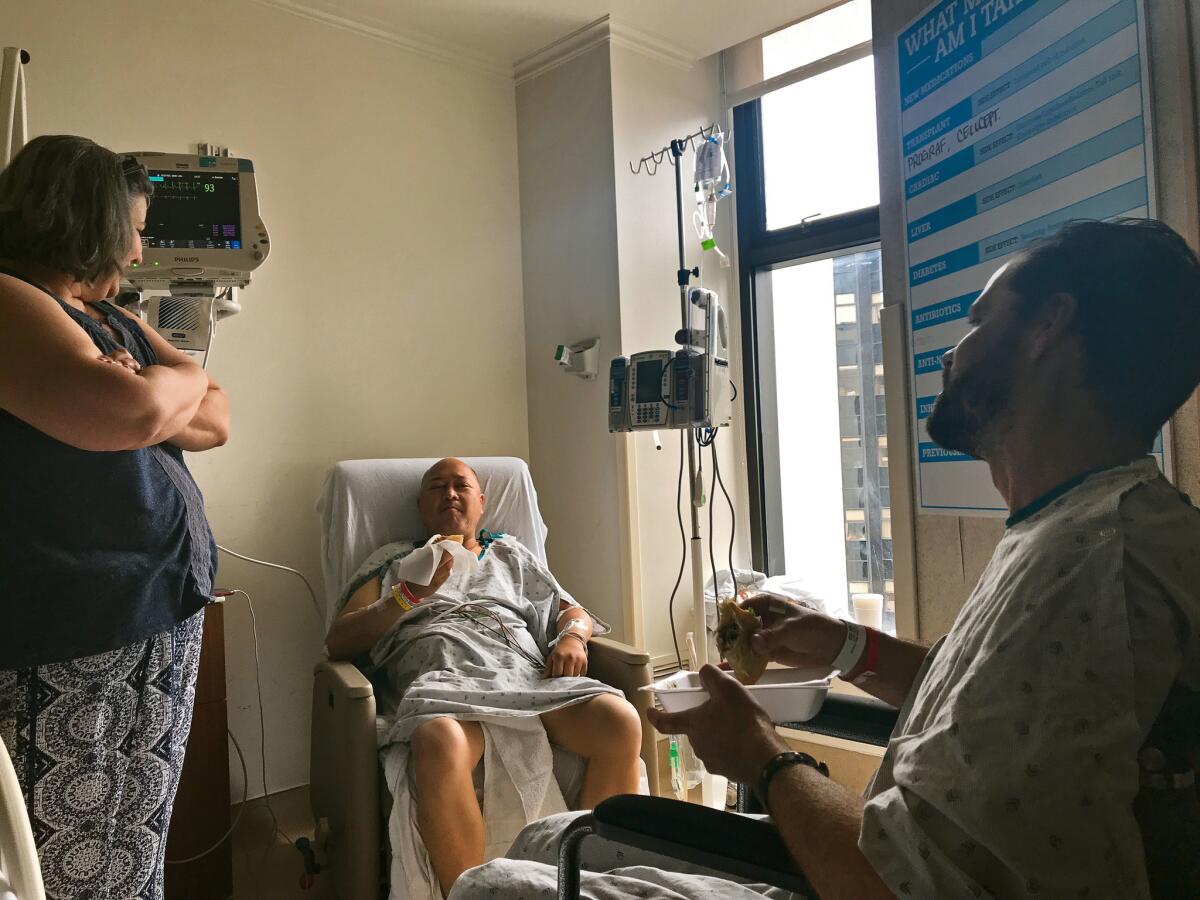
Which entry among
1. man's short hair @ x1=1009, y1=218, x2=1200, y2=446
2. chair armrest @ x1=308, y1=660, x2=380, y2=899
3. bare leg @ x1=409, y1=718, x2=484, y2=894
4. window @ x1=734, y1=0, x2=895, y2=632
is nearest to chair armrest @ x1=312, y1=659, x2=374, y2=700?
chair armrest @ x1=308, y1=660, x2=380, y2=899

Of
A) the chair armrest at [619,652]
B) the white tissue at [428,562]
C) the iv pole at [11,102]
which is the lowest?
the chair armrest at [619,652]

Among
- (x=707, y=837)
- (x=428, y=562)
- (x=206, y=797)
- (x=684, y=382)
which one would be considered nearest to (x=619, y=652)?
(x=428, y=562)

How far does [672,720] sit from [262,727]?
2057mm

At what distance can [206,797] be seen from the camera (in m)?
2.06

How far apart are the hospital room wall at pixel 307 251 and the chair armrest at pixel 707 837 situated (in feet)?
6.80

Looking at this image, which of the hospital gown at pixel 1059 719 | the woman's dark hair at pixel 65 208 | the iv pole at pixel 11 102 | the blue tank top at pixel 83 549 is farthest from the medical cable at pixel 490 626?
the hospital gown at pixel 1059 719

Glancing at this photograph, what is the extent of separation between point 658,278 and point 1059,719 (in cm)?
267

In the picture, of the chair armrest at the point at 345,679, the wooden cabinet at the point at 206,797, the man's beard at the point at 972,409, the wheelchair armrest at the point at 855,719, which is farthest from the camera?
the wooden cabinet at the point at 206,797

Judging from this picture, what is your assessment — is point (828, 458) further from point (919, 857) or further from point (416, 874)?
point (919, 857)

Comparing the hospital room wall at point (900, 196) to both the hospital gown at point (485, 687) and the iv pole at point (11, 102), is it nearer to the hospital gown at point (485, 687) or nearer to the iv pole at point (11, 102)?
the hospital gown at point (485, 687)

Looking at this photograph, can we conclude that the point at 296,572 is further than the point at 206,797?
Yes

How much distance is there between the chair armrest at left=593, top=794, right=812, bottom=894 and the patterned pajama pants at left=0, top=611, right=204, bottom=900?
0.69 meters

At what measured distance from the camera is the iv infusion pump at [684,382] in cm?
241

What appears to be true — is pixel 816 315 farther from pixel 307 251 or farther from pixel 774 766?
pixel 774 766
